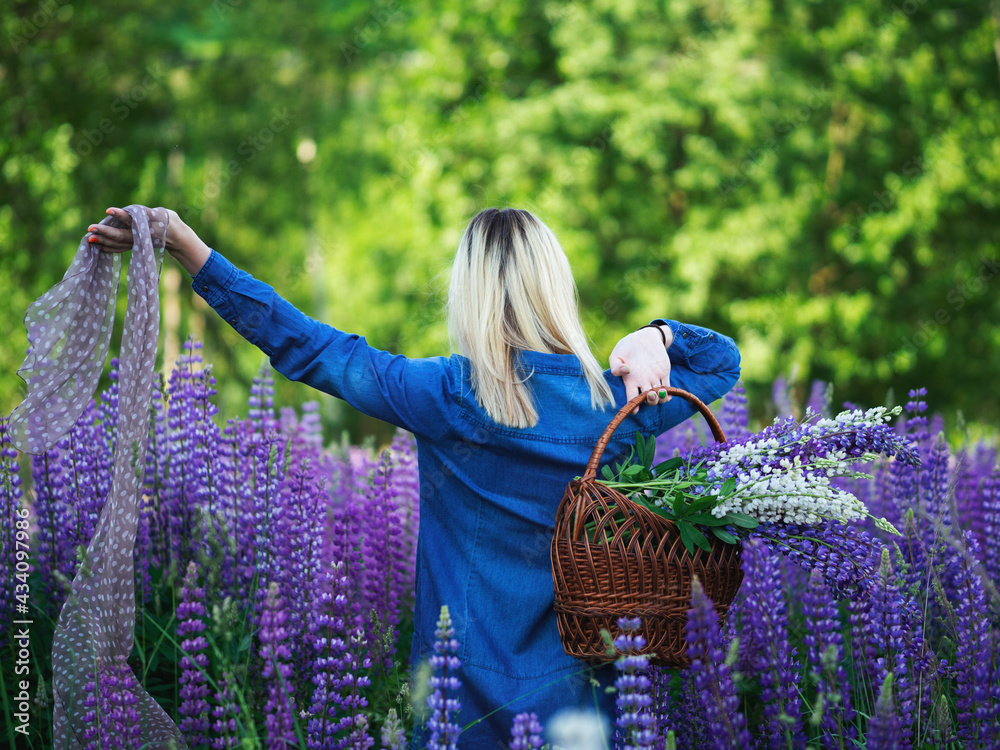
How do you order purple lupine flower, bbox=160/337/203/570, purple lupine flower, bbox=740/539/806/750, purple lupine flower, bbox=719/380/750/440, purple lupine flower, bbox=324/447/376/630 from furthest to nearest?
purple lupine flower, bbox=719/380/750/440 < purple lupine flower, bbox=160/337/203/570 < purple lupine flower, bbox=324/447/376/630 < purple lupine flower, bbox=740/539/806/750

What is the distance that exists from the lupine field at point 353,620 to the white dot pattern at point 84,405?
94mm

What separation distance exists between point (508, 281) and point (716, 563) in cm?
96

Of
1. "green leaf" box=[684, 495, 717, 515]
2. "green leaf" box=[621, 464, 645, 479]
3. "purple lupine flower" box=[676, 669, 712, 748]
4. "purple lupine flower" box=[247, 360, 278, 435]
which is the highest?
"purple lupine flower" box=[247, 360, 278, 435]

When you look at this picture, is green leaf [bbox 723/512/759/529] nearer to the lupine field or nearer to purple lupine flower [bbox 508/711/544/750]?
the lupine field

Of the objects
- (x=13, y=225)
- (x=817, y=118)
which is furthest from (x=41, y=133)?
(x=817, y=118)

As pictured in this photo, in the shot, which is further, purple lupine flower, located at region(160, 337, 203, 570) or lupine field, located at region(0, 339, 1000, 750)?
purple lupine flower, located at region(160, 337, 203, 570)

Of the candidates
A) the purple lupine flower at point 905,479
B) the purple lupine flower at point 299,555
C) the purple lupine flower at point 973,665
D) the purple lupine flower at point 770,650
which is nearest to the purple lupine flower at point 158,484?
the purple lupine flower at point 299,555

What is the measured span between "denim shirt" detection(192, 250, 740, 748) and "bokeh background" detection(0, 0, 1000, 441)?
7.66m

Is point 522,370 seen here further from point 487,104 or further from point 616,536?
point 487,104

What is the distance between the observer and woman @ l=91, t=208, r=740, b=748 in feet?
7.13

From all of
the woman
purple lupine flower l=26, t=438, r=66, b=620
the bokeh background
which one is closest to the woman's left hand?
the woman

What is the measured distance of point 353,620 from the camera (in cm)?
263

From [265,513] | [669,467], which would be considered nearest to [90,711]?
[265,513]

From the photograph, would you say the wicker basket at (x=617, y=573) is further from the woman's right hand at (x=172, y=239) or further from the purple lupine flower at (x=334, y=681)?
the woman's right hand at (x=172, y=239)
